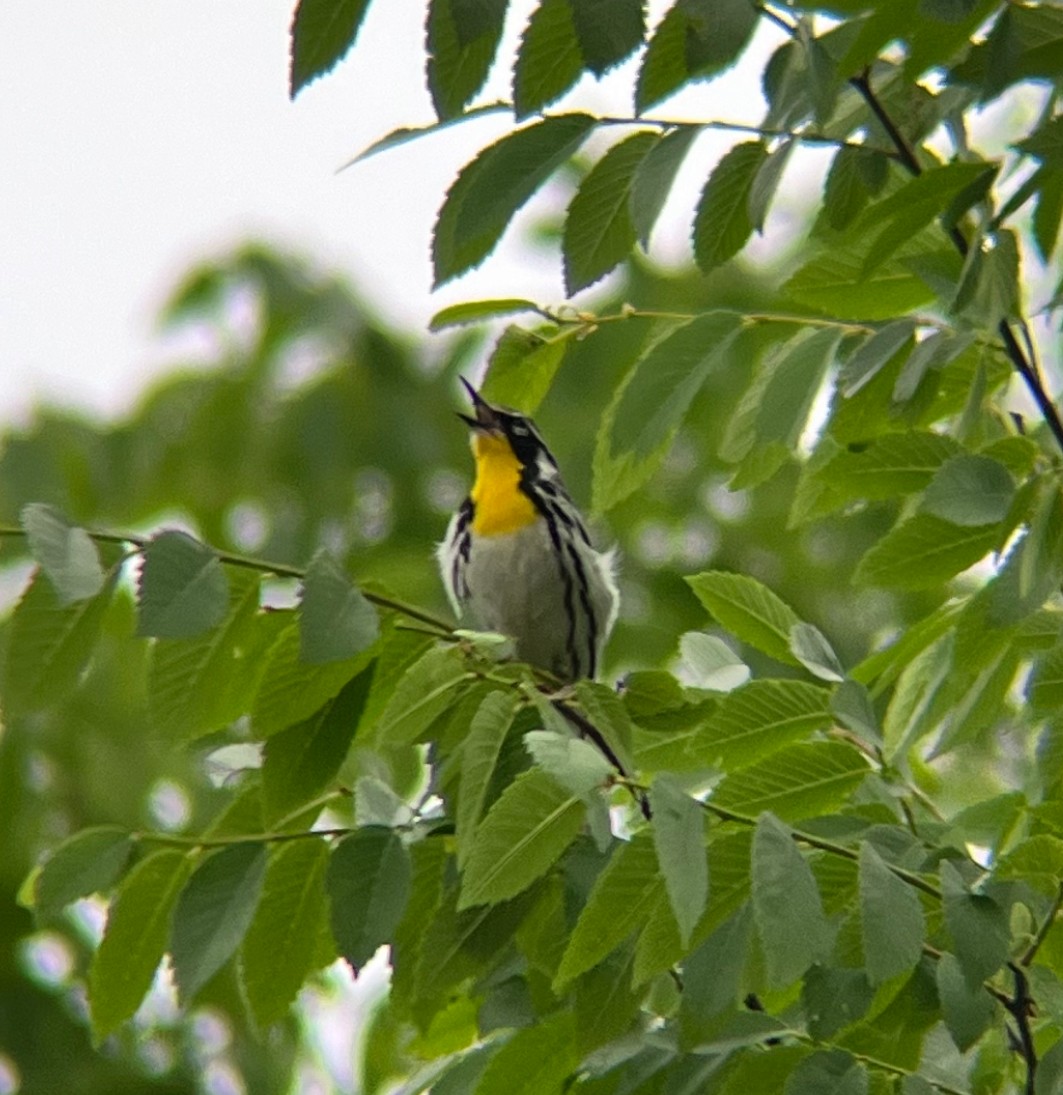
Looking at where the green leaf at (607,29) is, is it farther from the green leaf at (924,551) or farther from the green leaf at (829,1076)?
the green leaf at (829,1076)

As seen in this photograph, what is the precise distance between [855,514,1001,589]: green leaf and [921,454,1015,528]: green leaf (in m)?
0.13

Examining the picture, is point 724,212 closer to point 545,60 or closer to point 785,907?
point 545,60

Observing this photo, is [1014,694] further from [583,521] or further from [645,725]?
[645,725]

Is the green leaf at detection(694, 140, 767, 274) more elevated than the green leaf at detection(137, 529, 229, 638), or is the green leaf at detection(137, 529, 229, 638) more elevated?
the green leaf at detection(694, 140, 767, 274)

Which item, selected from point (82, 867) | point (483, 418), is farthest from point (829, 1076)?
point (483, 418)

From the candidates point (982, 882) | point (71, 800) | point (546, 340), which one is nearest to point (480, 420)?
point (71, 800)

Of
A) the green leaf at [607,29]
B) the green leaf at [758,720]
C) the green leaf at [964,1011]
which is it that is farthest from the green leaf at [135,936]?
the green leaf at [607,29]

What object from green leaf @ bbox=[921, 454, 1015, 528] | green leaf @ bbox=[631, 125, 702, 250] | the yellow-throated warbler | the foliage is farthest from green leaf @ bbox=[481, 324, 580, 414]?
the yellow-throated warbler

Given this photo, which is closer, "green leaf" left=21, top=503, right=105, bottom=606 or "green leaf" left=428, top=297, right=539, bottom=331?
"green leaf" left=21, top=503, right=105, bottom=606

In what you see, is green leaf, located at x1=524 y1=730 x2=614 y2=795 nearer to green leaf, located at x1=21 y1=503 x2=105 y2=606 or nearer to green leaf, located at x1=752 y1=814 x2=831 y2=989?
green leaf, located at x1=752 y1=814 x2=831 y2=989

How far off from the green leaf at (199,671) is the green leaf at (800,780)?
664mm

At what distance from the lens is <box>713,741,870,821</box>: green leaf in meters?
2.57

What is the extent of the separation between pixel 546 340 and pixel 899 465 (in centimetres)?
60

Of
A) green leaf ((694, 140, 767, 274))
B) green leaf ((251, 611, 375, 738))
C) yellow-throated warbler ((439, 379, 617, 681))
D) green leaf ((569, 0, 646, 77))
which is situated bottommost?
yellow-throated warbler ((439, 379, 617, 681))
